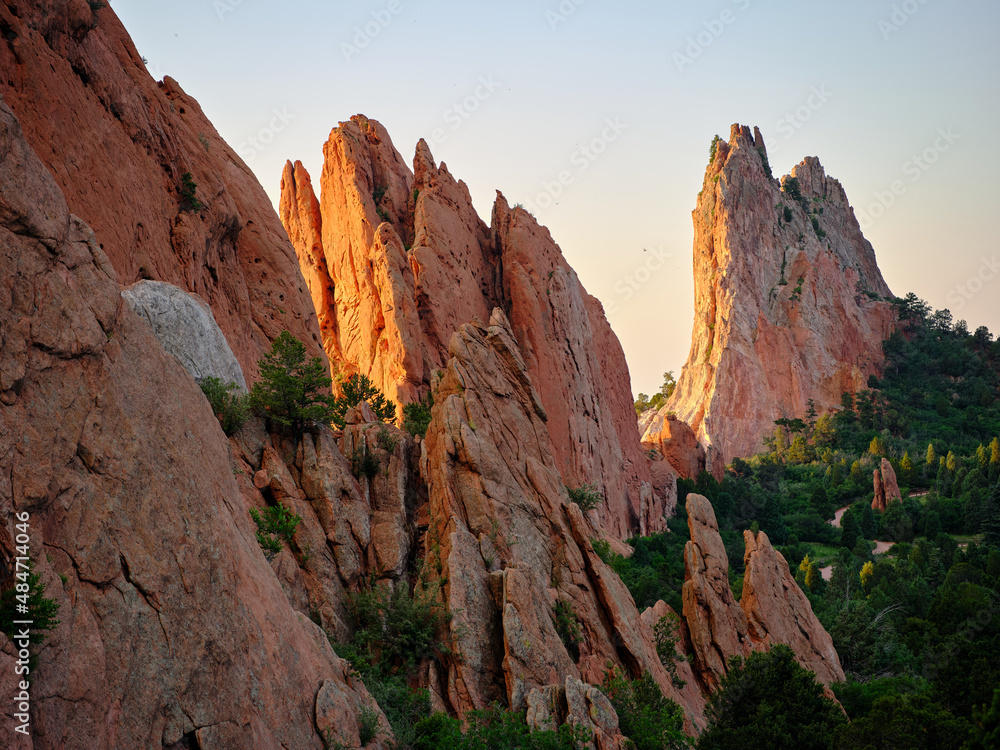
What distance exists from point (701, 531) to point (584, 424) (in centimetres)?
1585

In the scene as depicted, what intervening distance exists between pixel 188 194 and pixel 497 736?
19665 millimetres

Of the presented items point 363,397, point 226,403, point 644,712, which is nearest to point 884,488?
point 363,397

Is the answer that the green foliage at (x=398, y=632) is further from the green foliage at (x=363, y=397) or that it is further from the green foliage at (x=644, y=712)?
the green foliage at (x=363, y=397)

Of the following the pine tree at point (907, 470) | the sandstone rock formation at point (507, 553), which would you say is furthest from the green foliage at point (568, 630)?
the pine tree at point (907, 470)

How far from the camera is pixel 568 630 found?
2448 cm

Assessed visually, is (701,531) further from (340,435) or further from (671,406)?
(671,406)

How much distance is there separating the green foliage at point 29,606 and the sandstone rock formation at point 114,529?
0.21 m

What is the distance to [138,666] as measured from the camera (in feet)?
41.4

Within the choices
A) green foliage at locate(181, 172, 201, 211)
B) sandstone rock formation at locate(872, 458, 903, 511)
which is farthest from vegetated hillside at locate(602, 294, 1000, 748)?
green foliage at locate(181, 172, 201, 211)

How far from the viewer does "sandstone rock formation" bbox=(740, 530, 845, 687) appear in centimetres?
3306

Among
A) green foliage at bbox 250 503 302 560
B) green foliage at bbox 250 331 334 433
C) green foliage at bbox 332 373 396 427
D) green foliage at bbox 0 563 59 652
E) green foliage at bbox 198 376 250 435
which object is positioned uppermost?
green foliage at bbox 332 373 396 427

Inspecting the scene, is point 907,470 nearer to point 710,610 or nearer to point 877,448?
point 877,448

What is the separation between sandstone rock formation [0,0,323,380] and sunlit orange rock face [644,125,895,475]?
81.9 m

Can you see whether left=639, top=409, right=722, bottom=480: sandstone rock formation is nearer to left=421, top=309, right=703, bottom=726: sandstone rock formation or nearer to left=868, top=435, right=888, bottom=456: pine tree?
left=868, top=435, right=888, bottom=456: pine tree
